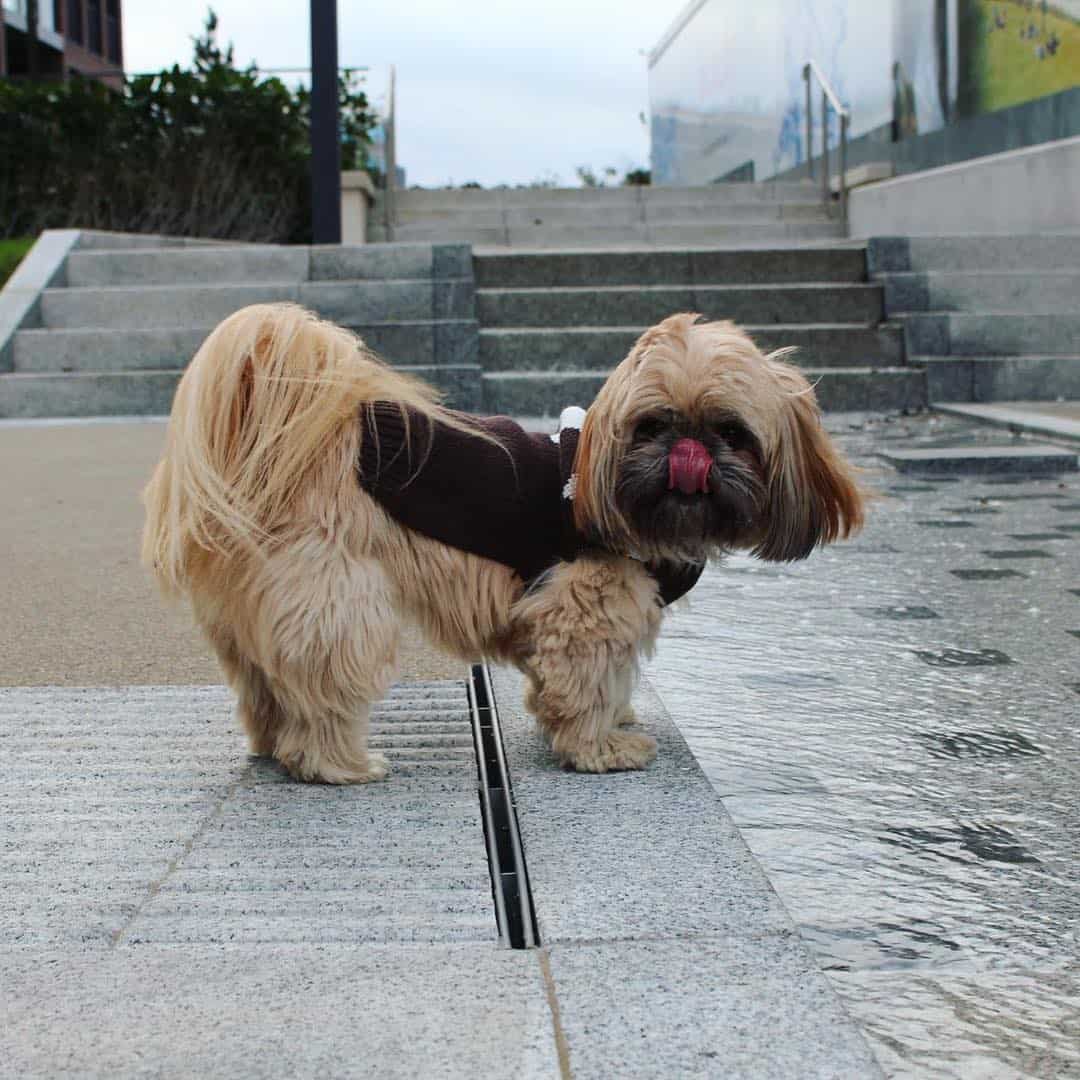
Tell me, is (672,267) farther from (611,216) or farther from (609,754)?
(609,754)

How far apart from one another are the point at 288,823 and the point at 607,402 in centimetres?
108

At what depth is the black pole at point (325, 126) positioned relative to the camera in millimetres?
13805

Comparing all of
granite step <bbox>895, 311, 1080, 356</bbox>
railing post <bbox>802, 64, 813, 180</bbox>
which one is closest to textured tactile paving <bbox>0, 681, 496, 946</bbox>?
granite step <bbox>895, 311, 1080, 356</bbox>

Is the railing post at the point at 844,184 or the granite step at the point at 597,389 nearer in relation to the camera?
the granite step at the point at 597,389

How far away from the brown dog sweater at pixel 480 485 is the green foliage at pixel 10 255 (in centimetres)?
1296

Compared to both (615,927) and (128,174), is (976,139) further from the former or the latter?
(615,927)

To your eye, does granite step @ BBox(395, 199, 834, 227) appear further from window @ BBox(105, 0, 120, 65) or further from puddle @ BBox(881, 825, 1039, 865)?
window @ BBox(105, 0, 120, 65)

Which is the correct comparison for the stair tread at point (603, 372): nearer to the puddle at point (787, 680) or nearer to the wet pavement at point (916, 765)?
the wet pavement at point (916, 765)

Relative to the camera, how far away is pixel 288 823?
9.84ft

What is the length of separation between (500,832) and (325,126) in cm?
1202

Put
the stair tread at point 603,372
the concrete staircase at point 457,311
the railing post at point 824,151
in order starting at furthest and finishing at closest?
the railing post at point 824,151
the concrete staircase at point 457,311
the stair tread at point 603,372

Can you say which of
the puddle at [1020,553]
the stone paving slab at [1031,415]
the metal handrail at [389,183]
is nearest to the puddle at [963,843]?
the puddle at [1020,553]

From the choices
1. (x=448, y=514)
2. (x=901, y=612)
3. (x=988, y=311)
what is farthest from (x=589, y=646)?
(x=988, y=311)

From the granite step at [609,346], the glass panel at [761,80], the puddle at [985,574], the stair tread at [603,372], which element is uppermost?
the glass panel at [761,80]
